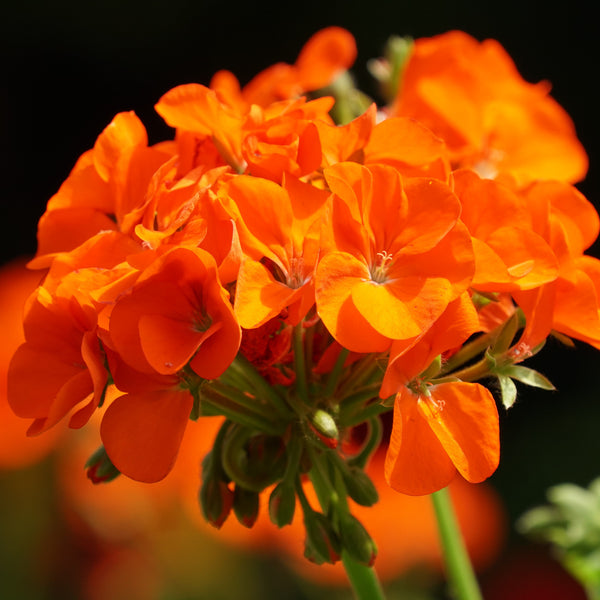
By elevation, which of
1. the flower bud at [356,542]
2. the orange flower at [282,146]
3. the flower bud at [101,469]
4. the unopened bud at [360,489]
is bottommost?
the flower bud at [356,542]

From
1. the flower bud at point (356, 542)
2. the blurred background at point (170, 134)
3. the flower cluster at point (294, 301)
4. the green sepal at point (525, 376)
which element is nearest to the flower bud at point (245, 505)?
the flower cluster at point (294, 301)

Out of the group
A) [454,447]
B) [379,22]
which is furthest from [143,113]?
[454,447]

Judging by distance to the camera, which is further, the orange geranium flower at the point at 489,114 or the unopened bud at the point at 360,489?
the orange geranium flower at the point at 489,114

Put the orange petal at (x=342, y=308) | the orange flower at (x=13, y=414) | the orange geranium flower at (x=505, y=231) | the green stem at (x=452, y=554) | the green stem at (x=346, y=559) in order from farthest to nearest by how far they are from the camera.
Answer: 1. the orange flower at (x=13, y=414)
2. the green stem at (x=452, y=554)
3. the green stem at (x=346, y=559)
4. the orange geranium flower at (x=505, y=231)
5. the orange petal at (x=342, y=308)

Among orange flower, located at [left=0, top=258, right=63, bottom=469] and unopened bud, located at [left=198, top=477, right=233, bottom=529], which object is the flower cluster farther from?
orange flower, located at [left=0, top=258, right=63, bottom=469]

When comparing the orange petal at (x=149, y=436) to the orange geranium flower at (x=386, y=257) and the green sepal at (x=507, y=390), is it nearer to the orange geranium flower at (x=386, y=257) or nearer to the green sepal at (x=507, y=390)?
the orange geranium flower at (x=386, y=257)

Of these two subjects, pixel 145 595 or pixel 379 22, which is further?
pixel 379 22

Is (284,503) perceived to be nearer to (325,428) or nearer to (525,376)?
(325,428)

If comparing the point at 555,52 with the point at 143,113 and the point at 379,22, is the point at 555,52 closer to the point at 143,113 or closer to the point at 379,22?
the point at 379,22
